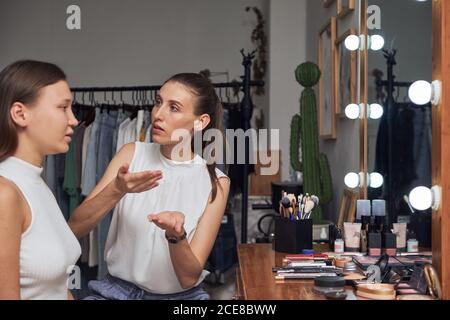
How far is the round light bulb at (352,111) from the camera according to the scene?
1540 millimetres

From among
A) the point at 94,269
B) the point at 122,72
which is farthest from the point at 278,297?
the point at 122,72

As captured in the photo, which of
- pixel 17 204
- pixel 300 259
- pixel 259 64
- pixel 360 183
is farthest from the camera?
pixel 259 64

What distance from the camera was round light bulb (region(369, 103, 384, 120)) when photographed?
136 cm

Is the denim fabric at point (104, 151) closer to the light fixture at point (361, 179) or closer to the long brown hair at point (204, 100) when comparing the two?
the light fixture at point (361, 179)

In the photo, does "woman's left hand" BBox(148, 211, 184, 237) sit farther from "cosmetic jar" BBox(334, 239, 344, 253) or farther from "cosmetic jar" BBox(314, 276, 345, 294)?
"cosmetic jar" BBox(334, 239, 344, 253)

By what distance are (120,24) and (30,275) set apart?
218cm

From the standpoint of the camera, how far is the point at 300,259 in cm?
117

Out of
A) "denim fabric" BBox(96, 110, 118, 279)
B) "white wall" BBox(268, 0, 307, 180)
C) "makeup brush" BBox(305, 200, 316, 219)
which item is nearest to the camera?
"makeup brush" BBox(305, 200, 316, 219)

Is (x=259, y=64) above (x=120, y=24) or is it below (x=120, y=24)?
below

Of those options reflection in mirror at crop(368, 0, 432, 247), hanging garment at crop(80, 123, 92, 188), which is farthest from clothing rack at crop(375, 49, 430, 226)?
hanging garment at crop(80, 123, 92, 188)

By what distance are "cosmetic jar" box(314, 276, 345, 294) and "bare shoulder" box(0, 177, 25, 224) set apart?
0.46m

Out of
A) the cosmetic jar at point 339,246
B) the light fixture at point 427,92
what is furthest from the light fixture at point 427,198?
the cosmetic jar at point 339,246

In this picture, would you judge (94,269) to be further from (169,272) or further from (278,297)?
(278,297)

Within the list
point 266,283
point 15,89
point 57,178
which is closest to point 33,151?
point 15,89
